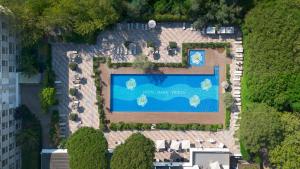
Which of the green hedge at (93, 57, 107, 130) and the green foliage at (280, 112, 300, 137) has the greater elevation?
the green hedge at (93, 57, 107, 130)

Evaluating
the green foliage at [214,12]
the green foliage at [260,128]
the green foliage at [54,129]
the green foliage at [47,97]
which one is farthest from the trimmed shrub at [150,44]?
the green foliage at [54,129]

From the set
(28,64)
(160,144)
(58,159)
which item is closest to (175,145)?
(160,144)

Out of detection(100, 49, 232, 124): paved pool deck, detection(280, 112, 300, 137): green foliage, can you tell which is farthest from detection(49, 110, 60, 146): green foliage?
detection(280, 112, 300, 137): green foliage

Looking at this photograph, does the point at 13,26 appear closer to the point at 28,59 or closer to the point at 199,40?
the point at 28,59

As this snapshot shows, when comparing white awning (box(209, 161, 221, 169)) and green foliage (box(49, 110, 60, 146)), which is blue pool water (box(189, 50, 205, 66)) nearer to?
white awning (box(209, 161, 221, 169))

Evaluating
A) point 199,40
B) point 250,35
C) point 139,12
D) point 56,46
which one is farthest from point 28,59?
point 250,35

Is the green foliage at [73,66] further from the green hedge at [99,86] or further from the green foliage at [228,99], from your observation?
the green foliage at [228,99]
